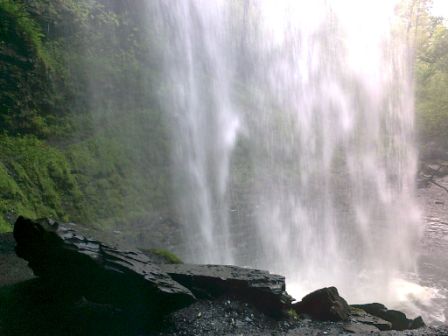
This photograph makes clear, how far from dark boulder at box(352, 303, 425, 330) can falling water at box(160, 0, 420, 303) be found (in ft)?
15.1

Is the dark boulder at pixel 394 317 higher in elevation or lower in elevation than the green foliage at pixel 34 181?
lower

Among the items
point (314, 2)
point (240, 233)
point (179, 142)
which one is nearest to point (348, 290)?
point (240, 233)

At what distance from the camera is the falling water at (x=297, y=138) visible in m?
16.3

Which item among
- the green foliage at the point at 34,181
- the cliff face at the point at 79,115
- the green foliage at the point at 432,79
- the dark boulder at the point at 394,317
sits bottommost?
the dark boulder at the point at 394,317

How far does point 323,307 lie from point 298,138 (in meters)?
16.2

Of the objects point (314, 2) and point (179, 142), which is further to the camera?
point (314, 2)

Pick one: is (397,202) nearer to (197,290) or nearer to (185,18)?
(185,18)

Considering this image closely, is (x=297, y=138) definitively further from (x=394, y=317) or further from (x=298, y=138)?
(x=394, y=317)

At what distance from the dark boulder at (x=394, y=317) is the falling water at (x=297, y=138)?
15.1 ft

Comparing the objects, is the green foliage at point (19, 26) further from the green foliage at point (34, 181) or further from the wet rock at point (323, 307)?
the wet rock at point (323, 307)

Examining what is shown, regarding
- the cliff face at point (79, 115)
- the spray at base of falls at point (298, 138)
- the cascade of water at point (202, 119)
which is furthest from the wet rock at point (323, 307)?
the cascade of water at point (202, 119)

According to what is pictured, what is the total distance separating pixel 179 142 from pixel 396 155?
525 inches

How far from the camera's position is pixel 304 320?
7059 mm

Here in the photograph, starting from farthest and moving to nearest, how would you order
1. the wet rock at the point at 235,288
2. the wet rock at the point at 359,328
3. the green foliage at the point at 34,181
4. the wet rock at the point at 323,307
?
the green foliage at the point at 34,181, the wet rock at the point at 323,307, the wet rock at the point at 235,288, the wet rock at the point at 359,328
